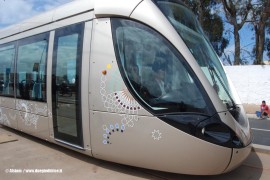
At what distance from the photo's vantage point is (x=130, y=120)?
4.46 m

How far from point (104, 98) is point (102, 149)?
0.80 m

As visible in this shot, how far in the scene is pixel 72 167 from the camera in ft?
17.3

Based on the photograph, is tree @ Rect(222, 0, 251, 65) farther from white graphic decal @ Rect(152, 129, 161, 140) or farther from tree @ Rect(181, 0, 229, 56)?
white graphic decal @ Rect(152, 129, 161, 140)

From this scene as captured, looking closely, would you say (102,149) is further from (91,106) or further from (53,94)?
(53,94)

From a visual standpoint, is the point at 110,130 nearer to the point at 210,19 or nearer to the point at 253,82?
the point at 253,82

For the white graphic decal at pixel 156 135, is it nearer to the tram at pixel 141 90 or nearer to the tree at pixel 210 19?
the tram at pixel 141 90

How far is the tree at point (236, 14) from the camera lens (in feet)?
82.1

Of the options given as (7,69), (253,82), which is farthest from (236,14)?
(7,69)

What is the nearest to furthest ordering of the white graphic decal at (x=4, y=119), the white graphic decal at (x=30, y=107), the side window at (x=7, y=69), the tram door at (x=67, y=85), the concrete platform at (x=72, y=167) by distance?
1. the concrete platform at (x=72, y=167)
2. the tram door at (x=67, y=85)
3. the white graphic decal at (x=30, y=107)
4. the side window at (x=7, y=69)
5. the white graphic decal at (x=4, y=119)

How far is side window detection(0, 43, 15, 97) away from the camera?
299 inches

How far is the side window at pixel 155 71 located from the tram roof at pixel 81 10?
19 cm

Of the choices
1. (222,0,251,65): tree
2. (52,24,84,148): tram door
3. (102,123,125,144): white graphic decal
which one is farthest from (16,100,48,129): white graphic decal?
(222,0,251,65): tree

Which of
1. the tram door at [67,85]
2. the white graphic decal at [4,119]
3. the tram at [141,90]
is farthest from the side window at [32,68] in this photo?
the white graphic decal at [4,119]

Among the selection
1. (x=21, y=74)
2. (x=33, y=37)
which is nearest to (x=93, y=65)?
(x=33, y=37)
